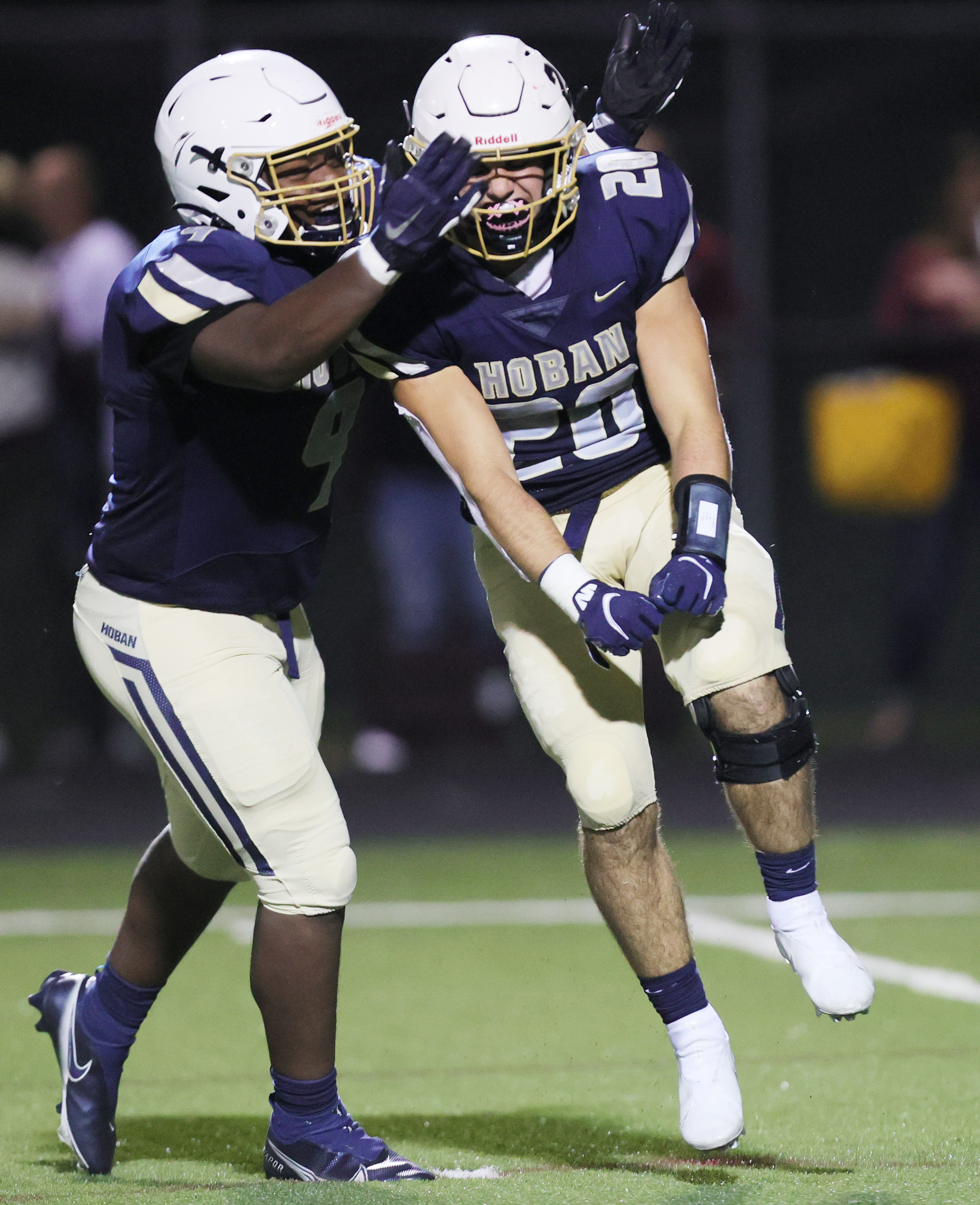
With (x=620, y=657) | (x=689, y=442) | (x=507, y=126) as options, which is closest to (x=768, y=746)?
(x=620, y=657)

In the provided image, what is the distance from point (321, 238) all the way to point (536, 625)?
84cm

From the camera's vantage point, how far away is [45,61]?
30.0 feet

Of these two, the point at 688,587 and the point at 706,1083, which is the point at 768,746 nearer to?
the point at 688,587

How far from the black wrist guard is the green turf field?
1092 mm

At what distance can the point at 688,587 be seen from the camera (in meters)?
3.28

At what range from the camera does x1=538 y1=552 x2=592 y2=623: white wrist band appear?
3.30 m

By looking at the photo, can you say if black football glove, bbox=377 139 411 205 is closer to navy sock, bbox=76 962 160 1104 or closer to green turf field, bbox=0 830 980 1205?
navy sock, bbox=76 962 160 1104

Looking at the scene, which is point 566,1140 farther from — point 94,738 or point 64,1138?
point 94,738

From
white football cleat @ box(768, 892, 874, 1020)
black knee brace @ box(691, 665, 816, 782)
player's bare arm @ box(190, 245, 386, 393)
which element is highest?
player's bare arm @ box(190, 245, 386, 393)

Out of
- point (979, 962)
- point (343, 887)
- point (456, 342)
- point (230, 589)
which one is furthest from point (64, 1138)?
point (979, 962)

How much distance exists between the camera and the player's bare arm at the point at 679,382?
11.4 ft

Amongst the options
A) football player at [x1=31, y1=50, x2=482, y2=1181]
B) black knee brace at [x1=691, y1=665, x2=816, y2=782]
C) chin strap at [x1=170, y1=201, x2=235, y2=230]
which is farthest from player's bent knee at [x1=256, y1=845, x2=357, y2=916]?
chin strap at [x1=170, y1=201, x2=235, y2=230]

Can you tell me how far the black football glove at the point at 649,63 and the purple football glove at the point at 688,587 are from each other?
1.01 m

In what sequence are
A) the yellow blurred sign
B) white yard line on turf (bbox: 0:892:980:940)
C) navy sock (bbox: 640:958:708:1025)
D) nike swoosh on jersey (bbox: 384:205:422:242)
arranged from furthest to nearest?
1. the yellow blurred sign
2. white yard line on turf (bbox: 0:892:980:940)
3. navy sock (bbox: 640:958:708:1025)
4. nike swoosh on jersey (bbox: 384:205:422:242)
